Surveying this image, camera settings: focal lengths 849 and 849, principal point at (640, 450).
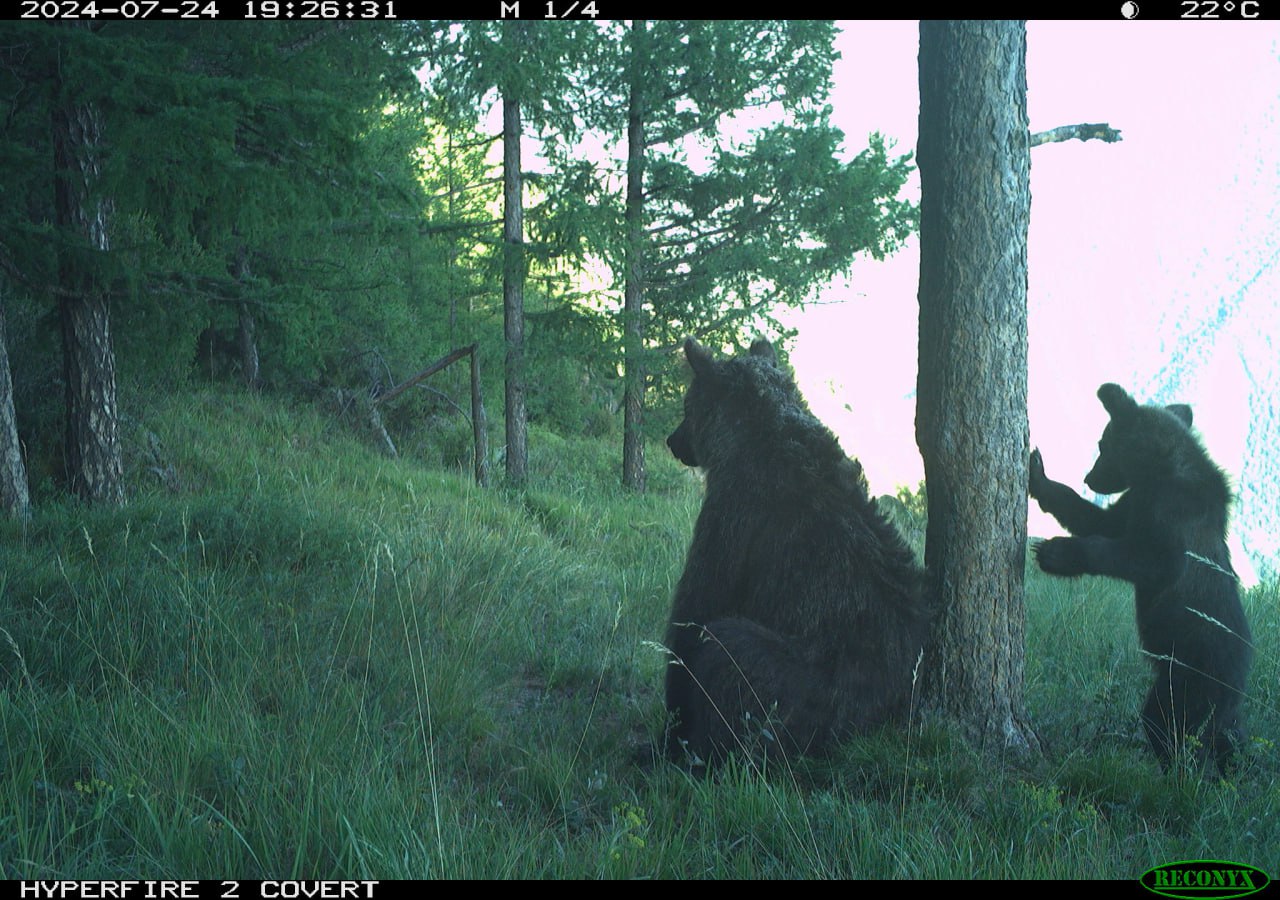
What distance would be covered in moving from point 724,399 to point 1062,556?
1928 millimetres

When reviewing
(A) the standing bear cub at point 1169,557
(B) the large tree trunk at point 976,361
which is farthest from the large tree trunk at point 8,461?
(A) the standing bear cub at point 1169,557

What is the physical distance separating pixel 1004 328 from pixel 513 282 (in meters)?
9.33

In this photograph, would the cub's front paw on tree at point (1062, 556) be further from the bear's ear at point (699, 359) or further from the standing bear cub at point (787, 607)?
the bear's ear at point (699, 359)

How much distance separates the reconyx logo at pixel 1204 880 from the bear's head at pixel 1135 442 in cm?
222

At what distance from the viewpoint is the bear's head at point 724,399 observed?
4.55m

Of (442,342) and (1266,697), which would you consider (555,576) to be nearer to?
(1266,697)

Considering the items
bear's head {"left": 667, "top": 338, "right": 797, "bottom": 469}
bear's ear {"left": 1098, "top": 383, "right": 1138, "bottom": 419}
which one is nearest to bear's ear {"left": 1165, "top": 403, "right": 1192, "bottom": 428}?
bear's ear {"left": 1098, "top": 383, "right": 1138, "bottom": 419}

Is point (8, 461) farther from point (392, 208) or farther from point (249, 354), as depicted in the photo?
point (249, 354)

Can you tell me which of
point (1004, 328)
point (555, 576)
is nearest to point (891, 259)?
point (555, 576)

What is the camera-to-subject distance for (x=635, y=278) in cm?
1327

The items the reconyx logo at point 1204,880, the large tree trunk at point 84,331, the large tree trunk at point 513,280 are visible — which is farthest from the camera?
the large tree trunk at point 513,280

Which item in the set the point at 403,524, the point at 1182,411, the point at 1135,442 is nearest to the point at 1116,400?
the point at 1135,442

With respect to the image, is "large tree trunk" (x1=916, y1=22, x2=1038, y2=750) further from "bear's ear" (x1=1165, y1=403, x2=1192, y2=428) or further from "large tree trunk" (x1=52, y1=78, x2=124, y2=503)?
"large tree trunk" (x1=52, y1=78, x2=124, y2=503)

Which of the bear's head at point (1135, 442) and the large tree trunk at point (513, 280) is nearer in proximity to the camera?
the bear's head at point (1135, 442)
